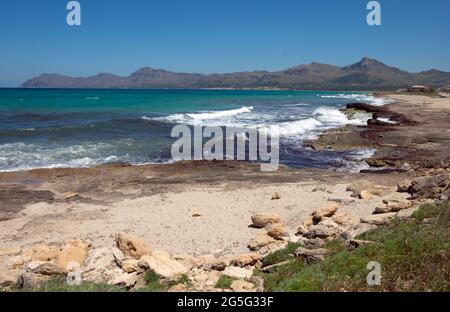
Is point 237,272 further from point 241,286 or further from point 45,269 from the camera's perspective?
point 45,269

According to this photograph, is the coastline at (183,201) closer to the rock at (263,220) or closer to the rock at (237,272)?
the rock at (263,220)

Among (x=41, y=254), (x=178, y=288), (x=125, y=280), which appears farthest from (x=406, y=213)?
(x=41, y=254)

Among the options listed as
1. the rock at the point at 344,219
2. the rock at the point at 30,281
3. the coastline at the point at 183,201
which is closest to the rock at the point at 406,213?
the coastline at the point at 183,201

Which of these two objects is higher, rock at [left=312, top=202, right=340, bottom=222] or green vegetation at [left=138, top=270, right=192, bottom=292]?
rock at [left=312, top=202, right=340, bottom=222]

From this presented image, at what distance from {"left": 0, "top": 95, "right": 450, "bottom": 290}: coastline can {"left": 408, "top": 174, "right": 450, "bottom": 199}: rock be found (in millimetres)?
440

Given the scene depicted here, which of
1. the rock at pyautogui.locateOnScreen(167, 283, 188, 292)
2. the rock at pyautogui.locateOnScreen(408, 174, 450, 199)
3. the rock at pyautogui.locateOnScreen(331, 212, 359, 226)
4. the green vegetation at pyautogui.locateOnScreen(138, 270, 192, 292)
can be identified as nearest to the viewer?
the rock at pyautogui.locateOnScreen(167, 283, 188, 292)

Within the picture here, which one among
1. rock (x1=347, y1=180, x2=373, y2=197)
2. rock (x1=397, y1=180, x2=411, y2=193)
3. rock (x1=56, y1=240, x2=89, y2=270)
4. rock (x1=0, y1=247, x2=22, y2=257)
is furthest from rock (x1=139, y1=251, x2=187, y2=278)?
rock (x1=397, y1=180, x2=411, y2=193)

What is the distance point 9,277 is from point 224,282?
4176 millimetres

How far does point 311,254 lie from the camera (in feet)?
26.8

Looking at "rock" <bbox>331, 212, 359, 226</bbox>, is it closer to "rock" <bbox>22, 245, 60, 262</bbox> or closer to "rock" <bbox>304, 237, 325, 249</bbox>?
"rock" <bbox>304, 237, 325, 249</bbox>

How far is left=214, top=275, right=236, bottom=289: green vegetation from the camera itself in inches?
291
